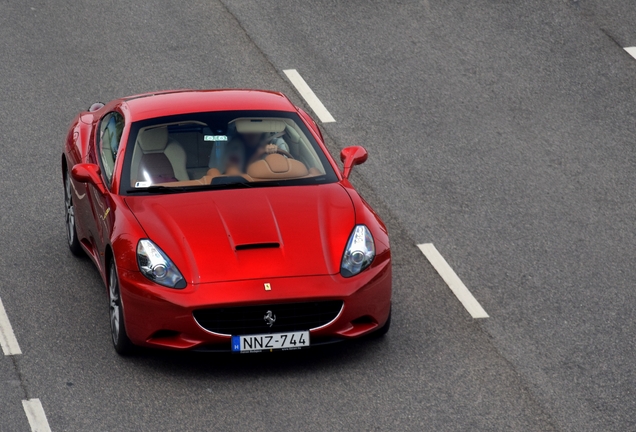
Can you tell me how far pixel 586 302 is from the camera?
9891mm

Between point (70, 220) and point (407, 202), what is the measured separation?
3.17 metres

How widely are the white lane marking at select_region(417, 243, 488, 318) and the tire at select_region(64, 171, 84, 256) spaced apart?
2910mm

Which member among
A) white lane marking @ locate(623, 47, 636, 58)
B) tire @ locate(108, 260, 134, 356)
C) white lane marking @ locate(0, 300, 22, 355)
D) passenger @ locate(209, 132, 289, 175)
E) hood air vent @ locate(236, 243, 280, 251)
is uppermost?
hood air vent @ locate(236, 243, 280, 251)

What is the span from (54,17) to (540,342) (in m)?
9.75

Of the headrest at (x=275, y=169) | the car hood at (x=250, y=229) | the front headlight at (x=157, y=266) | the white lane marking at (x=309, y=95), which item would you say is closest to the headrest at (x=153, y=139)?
the car hood at (x=250, y=229)

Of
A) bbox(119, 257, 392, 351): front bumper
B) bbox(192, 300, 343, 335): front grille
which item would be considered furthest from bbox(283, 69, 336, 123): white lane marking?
bbox(192, 300, 343, 335): front grille

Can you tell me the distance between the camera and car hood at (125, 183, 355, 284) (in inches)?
333

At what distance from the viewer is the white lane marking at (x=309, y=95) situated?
550 inches

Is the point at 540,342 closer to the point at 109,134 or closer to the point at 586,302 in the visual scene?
the point at 586,302

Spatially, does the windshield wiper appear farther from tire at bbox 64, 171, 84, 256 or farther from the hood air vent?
tire at bbox 64, 171, 84, 256

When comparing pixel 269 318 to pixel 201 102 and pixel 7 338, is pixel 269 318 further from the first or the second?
pixel 201 102

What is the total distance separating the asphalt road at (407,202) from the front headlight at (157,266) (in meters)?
0.69

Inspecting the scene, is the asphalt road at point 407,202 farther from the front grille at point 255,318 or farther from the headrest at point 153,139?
the headrest at point 153,139

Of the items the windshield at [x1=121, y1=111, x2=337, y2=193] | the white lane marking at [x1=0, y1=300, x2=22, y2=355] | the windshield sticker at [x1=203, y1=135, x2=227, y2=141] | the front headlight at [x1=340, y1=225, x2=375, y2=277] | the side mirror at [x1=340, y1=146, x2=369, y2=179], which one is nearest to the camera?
the front headlight at [x1=340, y1=225, x2=375, y2=277]
